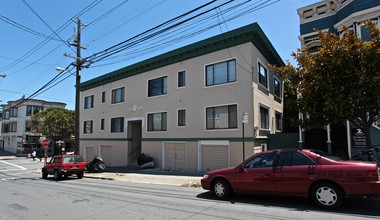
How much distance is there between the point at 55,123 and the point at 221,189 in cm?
4386

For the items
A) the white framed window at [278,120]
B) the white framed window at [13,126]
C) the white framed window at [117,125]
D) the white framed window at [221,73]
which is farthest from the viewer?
the white framed window at [13,126]

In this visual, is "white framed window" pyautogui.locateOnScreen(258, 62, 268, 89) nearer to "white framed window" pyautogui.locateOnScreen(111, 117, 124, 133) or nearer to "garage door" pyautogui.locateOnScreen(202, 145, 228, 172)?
"garage door" pyautogui.locateOnScreen(202, 145, 228, 172)

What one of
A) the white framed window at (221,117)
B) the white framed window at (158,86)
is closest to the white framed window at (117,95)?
the white framed window at (158,86)

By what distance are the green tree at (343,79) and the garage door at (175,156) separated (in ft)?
34.7

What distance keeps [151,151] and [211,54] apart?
28.8ft

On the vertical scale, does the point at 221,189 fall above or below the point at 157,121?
below

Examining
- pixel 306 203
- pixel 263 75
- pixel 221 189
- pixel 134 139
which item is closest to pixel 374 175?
pixel 306 203

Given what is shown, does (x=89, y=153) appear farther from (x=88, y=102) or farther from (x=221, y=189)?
(x=221, y=189)

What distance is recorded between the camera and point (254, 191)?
7793 mm

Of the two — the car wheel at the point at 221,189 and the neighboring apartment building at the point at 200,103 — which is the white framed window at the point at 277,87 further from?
the car wheel at the point at 221,189

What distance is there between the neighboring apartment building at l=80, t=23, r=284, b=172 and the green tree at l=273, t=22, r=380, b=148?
470 cm

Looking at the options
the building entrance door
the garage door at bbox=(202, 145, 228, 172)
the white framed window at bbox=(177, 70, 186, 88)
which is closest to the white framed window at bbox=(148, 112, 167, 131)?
the white framed window at bbox=(177, 70, 186, 88)

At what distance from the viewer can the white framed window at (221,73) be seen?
1627cm

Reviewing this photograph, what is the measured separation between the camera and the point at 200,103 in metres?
17.5
